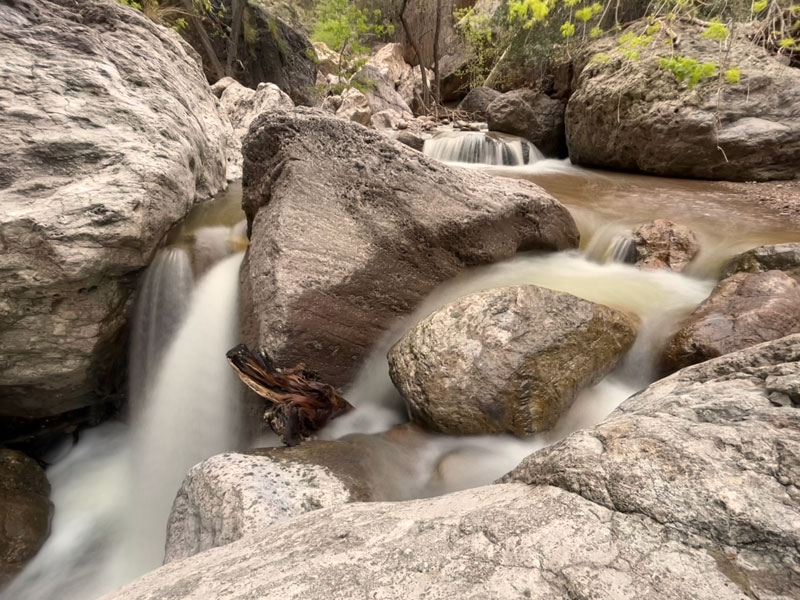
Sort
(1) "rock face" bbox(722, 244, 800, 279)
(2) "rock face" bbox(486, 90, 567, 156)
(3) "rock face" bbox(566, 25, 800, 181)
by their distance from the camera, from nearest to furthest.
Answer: (1) "rock face" bbox(722, 244, 800, 279) → (3) "rock face" bbox(566, 25, 800, 181) → (2) "rock face" bbox(486, 90, 567, 156)

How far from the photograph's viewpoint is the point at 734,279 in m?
3.04

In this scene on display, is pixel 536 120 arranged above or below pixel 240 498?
above

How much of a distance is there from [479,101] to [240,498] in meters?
15.0

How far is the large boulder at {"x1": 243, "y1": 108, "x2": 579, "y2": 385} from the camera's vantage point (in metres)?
2.92

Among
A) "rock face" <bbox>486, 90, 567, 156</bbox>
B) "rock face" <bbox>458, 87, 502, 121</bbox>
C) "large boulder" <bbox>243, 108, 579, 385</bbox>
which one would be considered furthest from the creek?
"rock face" <bbox>458, 87, 502, 121</bbox>

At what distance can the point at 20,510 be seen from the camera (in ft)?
9.57

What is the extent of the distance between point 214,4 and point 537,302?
1359 cm

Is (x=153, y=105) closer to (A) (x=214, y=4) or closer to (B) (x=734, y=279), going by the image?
(B) (x=734, y=279)

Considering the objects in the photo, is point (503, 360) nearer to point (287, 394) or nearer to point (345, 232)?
point (287, 394)

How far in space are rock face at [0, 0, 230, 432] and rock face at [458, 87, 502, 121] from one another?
1194cm

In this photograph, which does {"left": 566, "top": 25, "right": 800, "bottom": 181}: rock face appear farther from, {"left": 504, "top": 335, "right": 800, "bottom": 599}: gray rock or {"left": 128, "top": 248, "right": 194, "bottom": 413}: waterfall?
{"left": 128, "top": 248, "right": 194, "bottom": 413}: waterfall

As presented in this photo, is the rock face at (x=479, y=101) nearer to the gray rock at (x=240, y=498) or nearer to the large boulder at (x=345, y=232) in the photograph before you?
the large boulder at (x=345, y=232)

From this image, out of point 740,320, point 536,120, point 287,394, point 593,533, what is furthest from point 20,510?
point 536,120

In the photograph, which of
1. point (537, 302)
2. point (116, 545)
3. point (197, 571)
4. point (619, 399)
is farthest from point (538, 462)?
point (116, 545)
